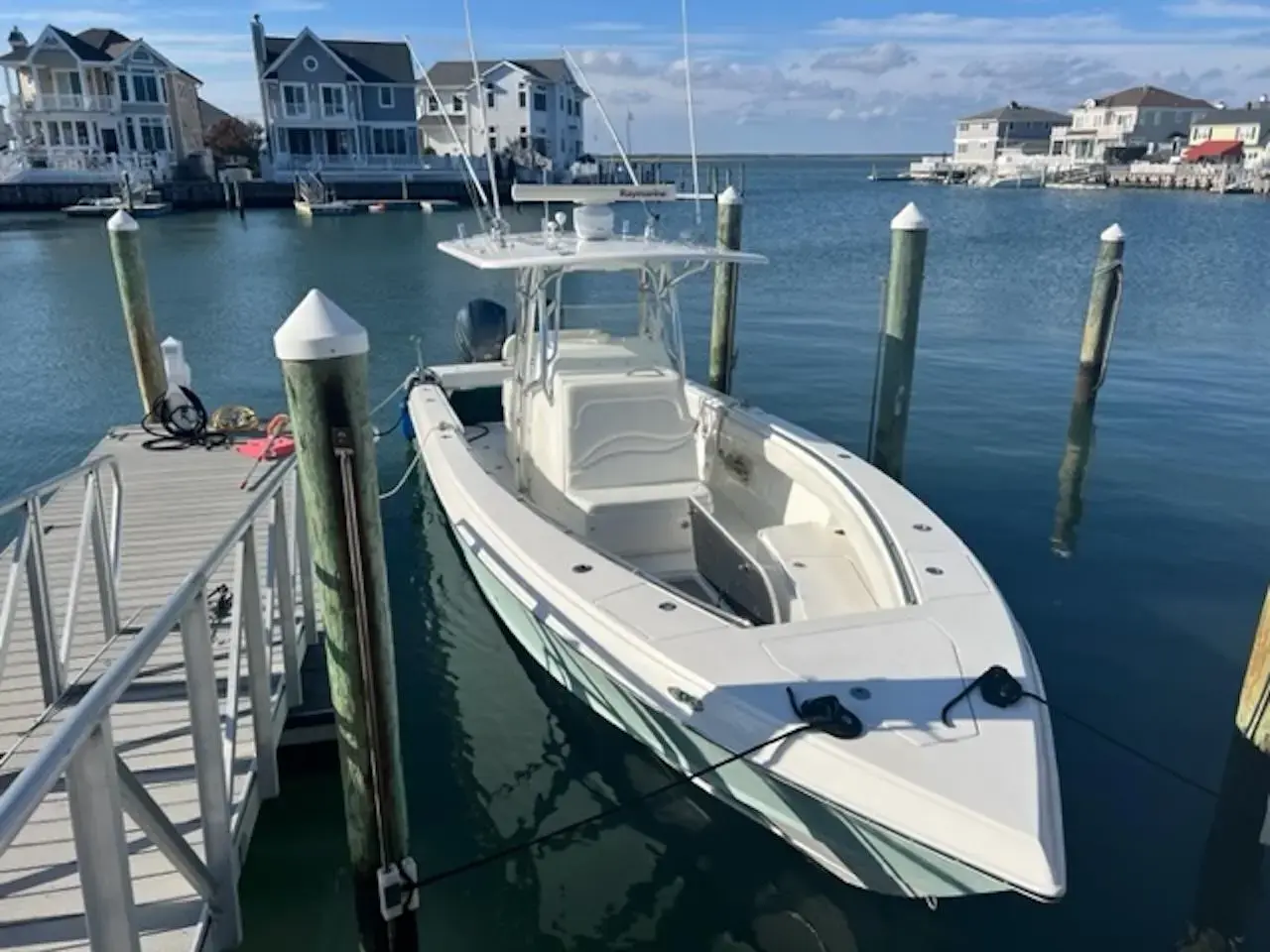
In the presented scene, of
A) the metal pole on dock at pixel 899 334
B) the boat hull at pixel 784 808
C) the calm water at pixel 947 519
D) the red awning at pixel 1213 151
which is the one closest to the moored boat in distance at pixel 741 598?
the boat hull at pixel 784 808

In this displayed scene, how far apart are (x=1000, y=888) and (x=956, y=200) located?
222ft

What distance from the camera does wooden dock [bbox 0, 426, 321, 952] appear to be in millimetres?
3139

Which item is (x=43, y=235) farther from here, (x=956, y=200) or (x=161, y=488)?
(x=956, y=200)

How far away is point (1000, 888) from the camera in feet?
10.5

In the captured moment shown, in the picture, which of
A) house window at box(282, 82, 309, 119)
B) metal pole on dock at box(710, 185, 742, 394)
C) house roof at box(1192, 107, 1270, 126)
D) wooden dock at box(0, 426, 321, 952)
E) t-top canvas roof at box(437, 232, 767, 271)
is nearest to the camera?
wooden dock at box(0, 426, 321, 952)

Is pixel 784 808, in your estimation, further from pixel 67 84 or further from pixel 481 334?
pixel 67 84

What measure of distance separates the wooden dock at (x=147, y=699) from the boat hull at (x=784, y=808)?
4.98 ft

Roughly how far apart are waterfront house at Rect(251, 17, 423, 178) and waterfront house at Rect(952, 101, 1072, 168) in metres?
57.7

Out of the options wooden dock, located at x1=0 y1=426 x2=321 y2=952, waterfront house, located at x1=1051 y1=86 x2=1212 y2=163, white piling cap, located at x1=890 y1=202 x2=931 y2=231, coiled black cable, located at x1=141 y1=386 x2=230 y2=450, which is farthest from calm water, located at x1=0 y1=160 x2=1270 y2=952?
waterfront house, located at x1=1051 y1=86 x2=1212 y2=163

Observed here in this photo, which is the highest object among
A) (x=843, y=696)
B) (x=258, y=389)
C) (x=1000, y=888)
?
(x=843, y=696)

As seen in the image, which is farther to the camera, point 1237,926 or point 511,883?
point 511,883

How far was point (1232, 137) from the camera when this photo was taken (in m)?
73.9

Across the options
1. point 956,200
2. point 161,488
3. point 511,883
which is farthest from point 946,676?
point 956,200

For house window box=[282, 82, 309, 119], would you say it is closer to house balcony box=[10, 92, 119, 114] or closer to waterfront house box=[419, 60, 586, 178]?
waterfront house box=[419, 60, 586, 178]
